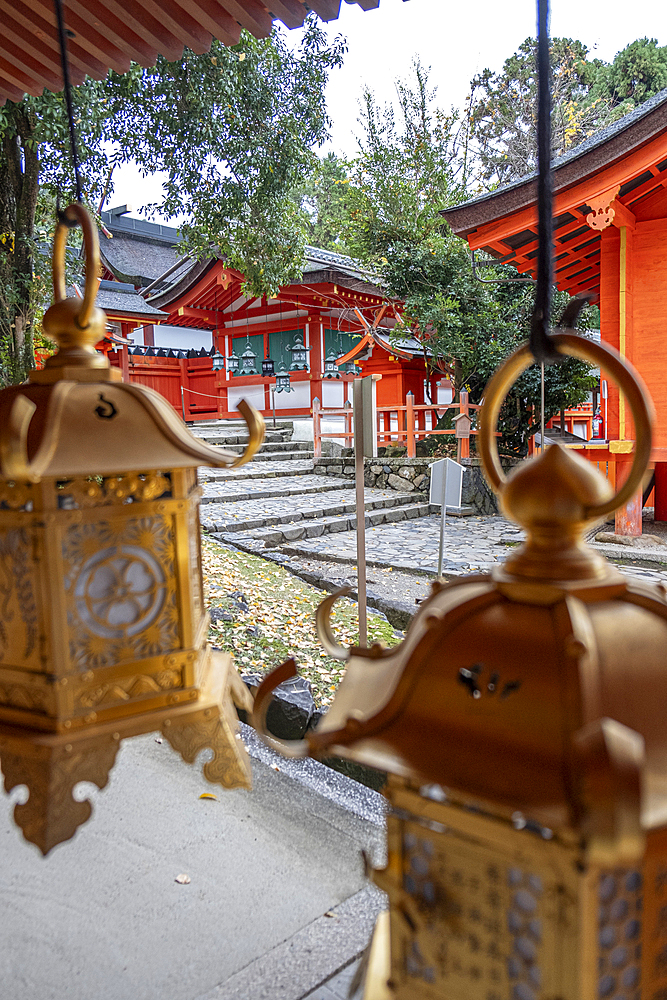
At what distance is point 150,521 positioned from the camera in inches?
40.2

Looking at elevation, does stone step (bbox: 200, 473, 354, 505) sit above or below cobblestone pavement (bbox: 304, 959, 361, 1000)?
above

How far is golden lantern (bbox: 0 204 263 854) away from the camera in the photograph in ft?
3.06

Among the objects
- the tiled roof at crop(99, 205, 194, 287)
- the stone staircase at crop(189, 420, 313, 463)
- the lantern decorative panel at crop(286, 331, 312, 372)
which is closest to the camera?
the stone staircase at crop(189, 420, 313, 463)

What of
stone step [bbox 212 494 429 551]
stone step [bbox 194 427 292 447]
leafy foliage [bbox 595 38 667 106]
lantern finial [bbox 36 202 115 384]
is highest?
leafy foliage [bbox 595 38 667 106]

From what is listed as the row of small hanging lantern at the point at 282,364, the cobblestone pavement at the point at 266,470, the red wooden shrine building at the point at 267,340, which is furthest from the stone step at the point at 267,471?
the red wooden shrine building at the point at 267,340

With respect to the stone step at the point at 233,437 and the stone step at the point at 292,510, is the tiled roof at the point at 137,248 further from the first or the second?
the stone step at the point at 292,510

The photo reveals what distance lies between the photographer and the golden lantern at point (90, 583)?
93 cm

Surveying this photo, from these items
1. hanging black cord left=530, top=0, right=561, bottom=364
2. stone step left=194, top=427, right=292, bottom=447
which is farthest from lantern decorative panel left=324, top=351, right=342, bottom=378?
hanging black cord left=530, top=0, right=561, bottom=364

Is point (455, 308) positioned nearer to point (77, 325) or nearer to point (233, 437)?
point (233, 437)

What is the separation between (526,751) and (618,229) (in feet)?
25.6

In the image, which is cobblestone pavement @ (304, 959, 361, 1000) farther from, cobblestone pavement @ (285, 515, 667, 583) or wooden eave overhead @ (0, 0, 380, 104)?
cobblestone pavement @ (285, 515, 667, 583)

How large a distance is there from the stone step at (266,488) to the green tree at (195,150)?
415 cm

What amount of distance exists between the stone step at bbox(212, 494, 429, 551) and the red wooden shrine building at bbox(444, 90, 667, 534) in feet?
11.6

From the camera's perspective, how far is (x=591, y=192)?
6.35m
